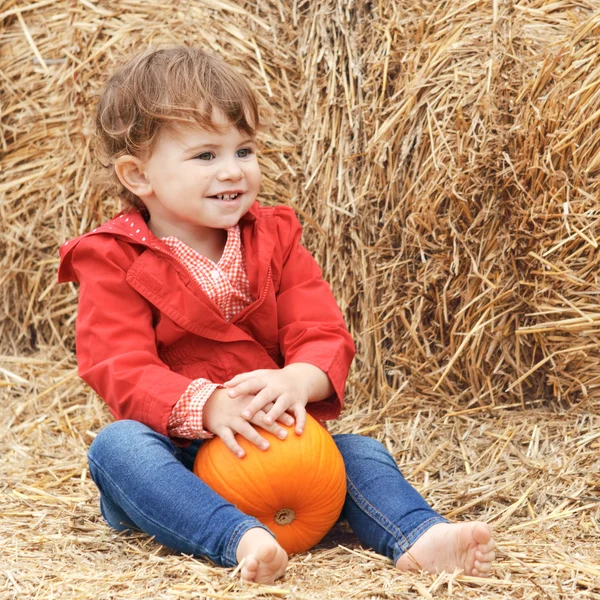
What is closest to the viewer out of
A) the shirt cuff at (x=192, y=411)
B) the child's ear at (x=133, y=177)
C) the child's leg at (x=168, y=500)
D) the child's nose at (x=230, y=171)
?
the child's leg at (x=168, y=500)

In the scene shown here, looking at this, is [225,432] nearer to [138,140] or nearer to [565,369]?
[138,140]

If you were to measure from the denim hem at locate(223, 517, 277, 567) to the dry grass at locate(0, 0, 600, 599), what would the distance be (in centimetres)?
21

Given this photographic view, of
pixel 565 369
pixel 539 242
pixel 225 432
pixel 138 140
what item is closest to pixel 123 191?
pixel 138 140

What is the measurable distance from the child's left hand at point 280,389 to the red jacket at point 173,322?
59mm

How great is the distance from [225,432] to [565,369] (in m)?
1.14

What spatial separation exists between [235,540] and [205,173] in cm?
89

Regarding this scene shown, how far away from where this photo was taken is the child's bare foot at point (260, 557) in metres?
1.85

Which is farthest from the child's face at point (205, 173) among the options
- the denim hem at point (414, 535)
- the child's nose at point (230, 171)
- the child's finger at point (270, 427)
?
the denim hem at point (414, 535)

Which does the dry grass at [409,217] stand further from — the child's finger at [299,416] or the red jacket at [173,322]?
the red jacket at [173,322]

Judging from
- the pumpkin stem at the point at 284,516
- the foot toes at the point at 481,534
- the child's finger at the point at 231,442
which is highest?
the child's finger at the point at 231,442

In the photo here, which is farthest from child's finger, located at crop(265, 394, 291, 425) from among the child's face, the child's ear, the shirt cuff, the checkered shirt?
the child's ear

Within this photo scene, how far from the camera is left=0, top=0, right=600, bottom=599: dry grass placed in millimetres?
2551

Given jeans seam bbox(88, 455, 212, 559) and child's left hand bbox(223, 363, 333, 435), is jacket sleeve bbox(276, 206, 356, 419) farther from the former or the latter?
jeans seam bbox(88, 455, 212, 559)

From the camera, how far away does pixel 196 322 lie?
7.71 feet
